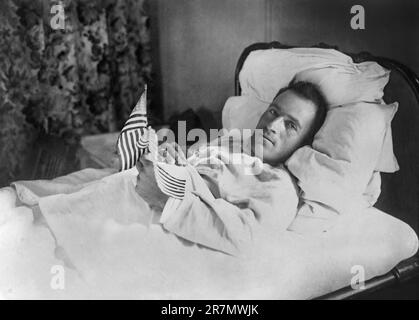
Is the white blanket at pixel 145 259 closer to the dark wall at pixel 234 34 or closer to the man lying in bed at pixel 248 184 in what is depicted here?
the man lying in bed at pixel 248 184

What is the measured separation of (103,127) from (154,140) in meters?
0.62

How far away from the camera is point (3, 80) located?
1738 millimetres

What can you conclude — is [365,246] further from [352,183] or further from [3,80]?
[3,80]

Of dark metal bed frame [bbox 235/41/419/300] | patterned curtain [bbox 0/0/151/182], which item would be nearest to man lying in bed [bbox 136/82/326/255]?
dark metal bed frame [bbox 235/41/419/300]

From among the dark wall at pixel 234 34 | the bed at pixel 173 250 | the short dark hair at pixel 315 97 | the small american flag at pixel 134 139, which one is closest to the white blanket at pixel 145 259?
the bed at pixel 173 250

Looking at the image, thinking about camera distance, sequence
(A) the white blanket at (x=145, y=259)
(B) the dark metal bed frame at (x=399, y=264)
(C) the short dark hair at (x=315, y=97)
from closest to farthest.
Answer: (A) the white blanket at (x=145, y=259) → (B) the dark metal bed frame at (x=399, y=264) → (C) the short dark hair at (x=315, y=97)

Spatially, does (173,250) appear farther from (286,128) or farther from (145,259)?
(286,128)

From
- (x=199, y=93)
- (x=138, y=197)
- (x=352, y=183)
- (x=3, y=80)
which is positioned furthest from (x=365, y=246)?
(x=3, y=80)

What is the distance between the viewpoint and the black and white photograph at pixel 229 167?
1131mm

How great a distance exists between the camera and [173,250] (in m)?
1.14

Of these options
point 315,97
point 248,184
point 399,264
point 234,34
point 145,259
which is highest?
point 234,34

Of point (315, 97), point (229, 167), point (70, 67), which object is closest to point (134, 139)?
point (229, 167)

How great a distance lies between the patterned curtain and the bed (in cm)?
49

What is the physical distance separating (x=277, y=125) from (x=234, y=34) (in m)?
0.47
